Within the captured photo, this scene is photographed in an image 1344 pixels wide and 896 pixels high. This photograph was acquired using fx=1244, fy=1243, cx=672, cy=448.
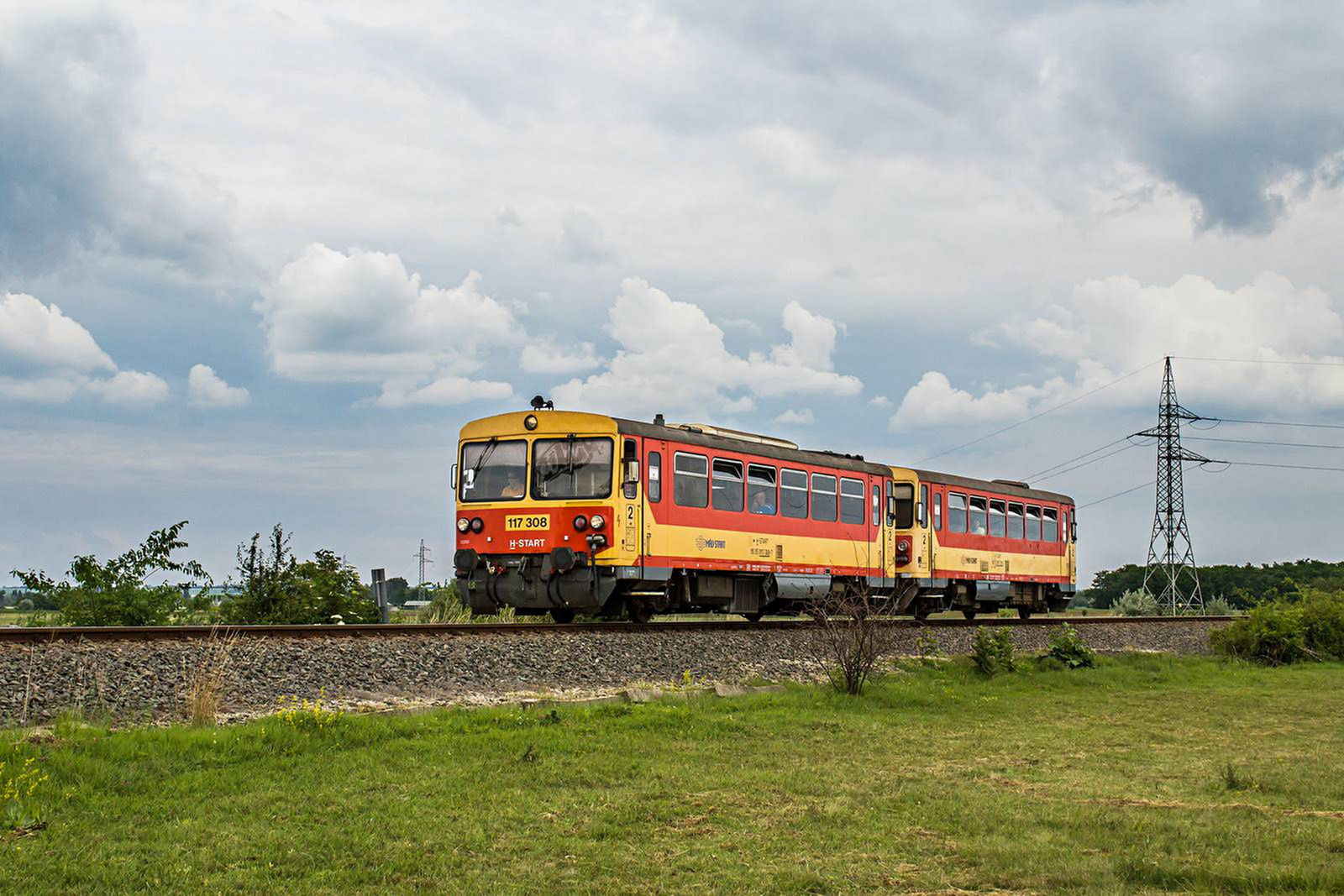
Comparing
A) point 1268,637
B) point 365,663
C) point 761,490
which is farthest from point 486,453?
point 1268,637

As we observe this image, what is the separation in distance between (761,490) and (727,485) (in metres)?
1.07

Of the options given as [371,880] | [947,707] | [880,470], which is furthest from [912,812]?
[880,470]

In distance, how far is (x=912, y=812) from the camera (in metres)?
8.33

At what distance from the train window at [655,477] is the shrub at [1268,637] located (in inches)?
443

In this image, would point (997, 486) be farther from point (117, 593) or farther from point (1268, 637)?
point (117, 593)

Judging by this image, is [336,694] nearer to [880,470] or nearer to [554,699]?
[554,699]

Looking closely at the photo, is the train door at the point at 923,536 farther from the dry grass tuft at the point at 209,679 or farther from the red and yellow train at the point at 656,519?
the dry grass tuft at the point at 209,679

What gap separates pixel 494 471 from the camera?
20.6m

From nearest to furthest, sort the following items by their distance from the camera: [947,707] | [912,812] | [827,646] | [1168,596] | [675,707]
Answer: [912,812], [675,707], [947,707], [827,646], [1168,596]

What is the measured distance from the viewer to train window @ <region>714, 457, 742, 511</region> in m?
21.6

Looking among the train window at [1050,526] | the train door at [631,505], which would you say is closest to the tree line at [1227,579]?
the train window at [1050,526]

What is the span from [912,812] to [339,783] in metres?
4.04

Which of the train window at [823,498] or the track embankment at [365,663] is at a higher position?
the train window at [823,498]

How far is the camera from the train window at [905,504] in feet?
92.0
